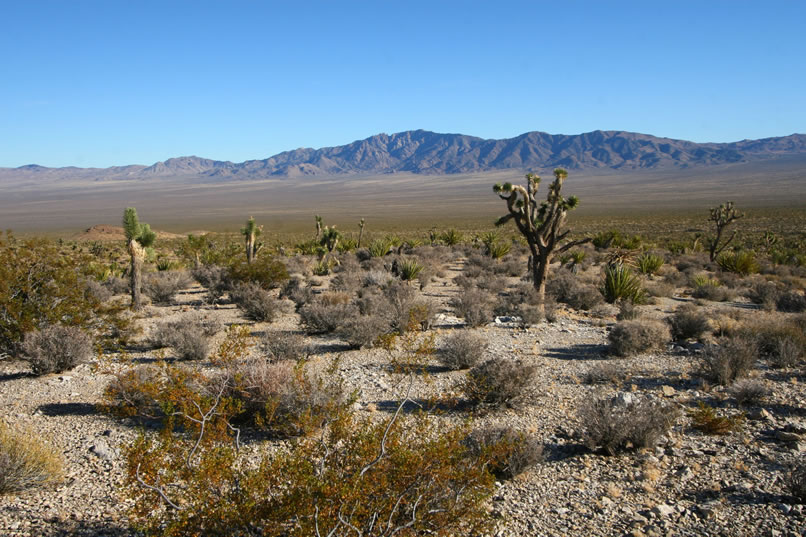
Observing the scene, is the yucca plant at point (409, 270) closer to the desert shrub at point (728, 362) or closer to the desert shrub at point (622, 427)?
the desert shrub at point (728, 362)

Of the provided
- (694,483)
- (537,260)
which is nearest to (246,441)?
(694,483)

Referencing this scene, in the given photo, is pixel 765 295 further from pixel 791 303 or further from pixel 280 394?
pixel 280 394

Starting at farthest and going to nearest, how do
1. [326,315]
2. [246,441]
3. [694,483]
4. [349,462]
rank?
[326,315] < [246,441] < [694,483] < [349,462]

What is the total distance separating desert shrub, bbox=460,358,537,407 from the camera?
7539 millimetres

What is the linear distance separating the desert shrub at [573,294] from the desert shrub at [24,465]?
42.7 ft

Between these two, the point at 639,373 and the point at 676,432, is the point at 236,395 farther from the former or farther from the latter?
the point at 639,373

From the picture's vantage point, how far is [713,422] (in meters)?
6.59

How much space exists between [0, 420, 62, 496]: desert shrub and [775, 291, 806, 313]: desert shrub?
16.4 metres

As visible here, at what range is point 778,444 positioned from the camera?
6.28m

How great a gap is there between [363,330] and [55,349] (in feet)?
16.9

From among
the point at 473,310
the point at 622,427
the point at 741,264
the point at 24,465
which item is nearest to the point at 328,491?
the point at 24,465

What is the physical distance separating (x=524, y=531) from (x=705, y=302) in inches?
553

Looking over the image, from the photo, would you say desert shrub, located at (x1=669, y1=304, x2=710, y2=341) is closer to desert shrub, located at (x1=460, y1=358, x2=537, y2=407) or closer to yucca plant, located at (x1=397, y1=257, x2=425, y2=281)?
desert shrub, located at (x1=460, y1=358, x2=537, y2=407)

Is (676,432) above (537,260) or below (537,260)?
below
